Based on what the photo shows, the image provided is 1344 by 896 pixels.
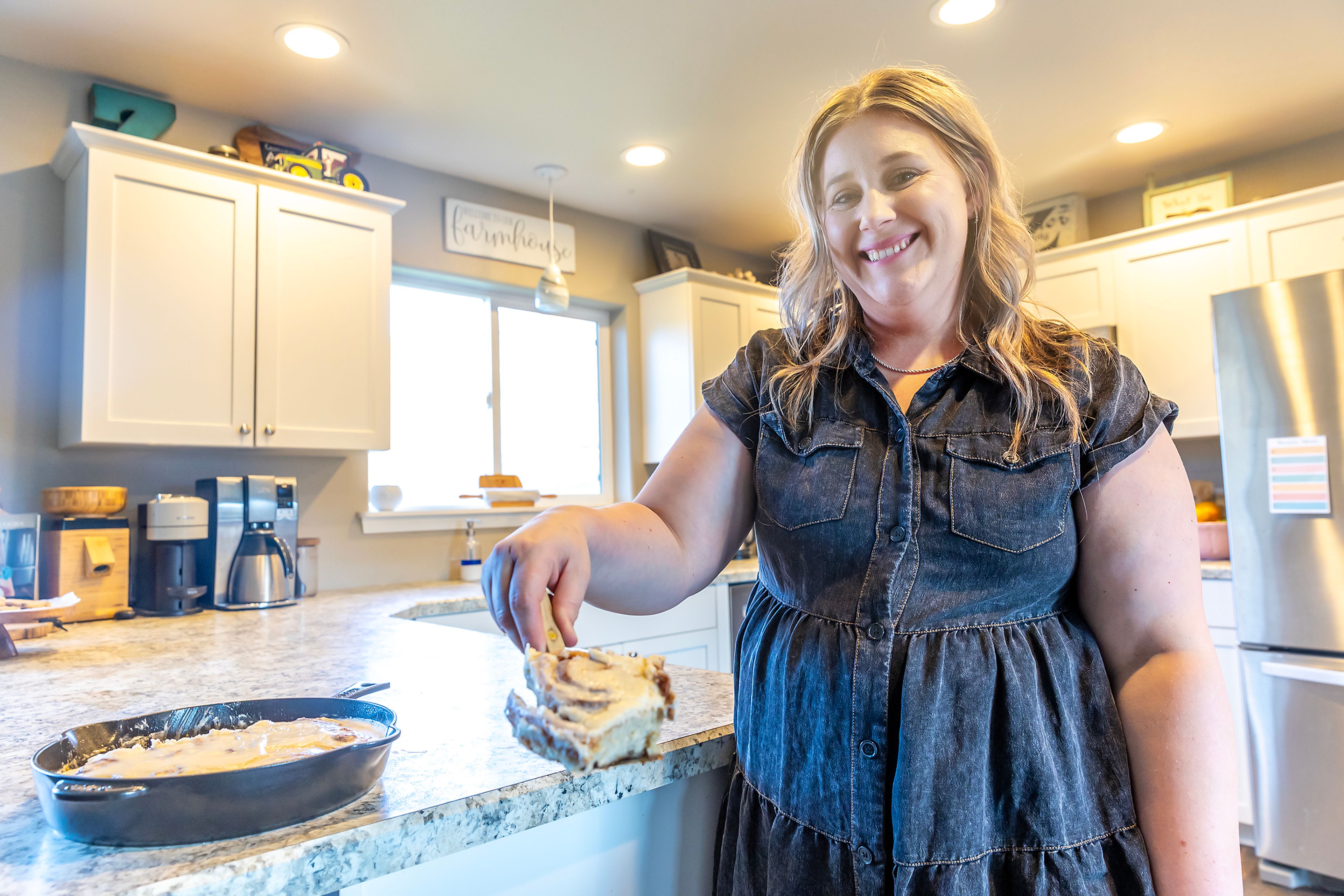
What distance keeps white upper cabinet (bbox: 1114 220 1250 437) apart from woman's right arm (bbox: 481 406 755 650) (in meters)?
2.90

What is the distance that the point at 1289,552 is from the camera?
7.59 feet

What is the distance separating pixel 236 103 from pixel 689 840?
2782 mm

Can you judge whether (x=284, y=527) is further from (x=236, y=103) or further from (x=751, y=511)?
(x=751, y=511)

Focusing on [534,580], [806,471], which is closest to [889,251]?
[806,471]

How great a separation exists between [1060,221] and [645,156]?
196 cm

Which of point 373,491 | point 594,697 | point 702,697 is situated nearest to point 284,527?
point 373,491

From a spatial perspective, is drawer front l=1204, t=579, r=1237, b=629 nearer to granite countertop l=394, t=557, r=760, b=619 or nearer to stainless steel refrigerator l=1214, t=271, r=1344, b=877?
stainless steel refrigerator l=1214, t=271, r=1344, b=877

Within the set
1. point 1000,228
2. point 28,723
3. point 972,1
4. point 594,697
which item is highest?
point 972,1

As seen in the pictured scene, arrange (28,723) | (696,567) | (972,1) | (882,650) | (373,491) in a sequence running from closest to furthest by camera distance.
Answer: (882,650) < (696,567) < (28,723) < (972,1) < (373,491)

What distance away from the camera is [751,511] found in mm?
983

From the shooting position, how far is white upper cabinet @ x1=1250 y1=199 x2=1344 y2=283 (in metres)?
2.91

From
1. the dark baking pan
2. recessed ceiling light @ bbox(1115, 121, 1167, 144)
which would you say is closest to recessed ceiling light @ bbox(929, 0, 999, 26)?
recessed ceiling light @ bbox(1115, 121, 1167, 144)

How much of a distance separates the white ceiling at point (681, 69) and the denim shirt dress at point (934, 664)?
182 centimetres

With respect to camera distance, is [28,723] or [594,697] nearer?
[594,697]
